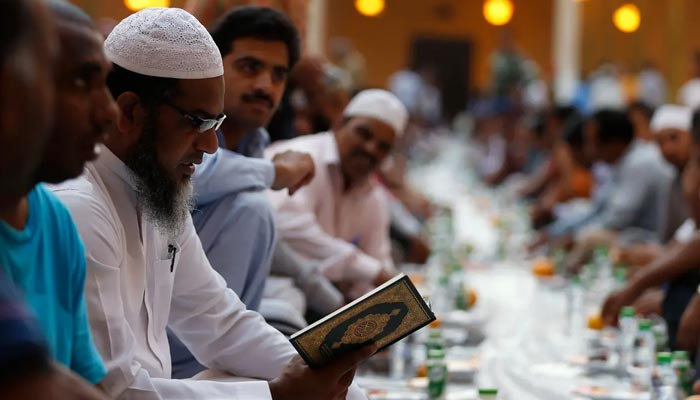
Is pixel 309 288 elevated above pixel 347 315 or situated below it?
below

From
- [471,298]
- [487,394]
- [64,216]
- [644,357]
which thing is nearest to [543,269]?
[471,298]

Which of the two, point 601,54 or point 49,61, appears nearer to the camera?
point 49,61

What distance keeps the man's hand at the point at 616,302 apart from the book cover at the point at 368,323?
8.05 ft

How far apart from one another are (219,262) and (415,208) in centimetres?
597

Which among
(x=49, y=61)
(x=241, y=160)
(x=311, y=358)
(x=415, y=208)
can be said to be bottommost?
(x=415, y=208)

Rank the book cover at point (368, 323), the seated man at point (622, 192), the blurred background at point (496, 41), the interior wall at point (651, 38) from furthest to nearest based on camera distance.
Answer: the interior wall at point (651, 38) < the blurred background at point (496, 41) < the seated man at point (622, 192) < the book cover at point (368, 323)

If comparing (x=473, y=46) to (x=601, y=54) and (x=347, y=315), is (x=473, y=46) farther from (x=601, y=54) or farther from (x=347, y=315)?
(x=347, y=315)

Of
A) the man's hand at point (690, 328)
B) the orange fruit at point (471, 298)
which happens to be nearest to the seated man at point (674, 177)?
the orange fruit at point (471, 298)

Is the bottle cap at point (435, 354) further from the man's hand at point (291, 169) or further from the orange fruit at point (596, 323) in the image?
the orange fruit at point (596, 323)

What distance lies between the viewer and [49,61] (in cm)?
140

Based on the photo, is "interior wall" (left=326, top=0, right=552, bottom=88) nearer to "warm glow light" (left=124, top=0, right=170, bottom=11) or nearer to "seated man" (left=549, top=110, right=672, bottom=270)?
"warm glow light" (left=124, top=0, right=170, bottom=11)

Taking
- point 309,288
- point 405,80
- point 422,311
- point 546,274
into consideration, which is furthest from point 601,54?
Answer: point 422,311

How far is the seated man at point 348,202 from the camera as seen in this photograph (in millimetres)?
4770

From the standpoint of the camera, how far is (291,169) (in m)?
3.51
